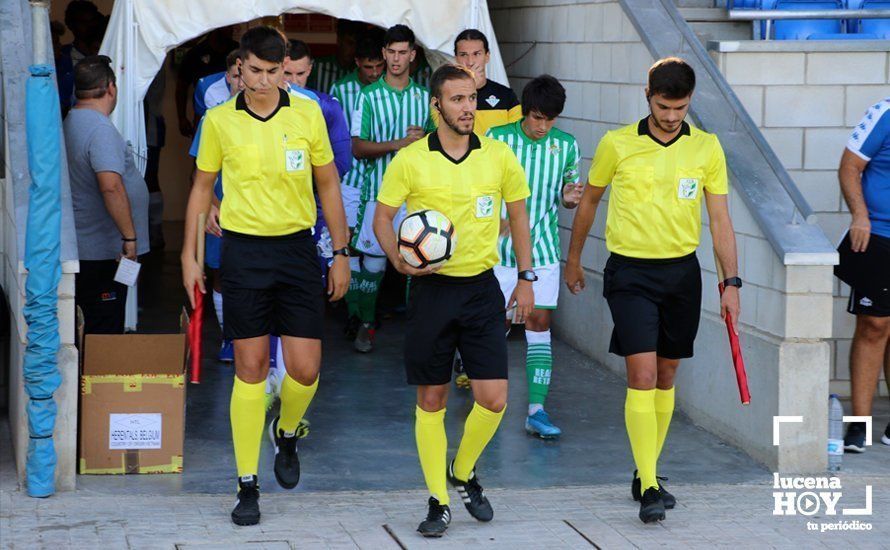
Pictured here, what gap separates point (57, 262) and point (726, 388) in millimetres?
3544

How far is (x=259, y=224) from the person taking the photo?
6051mm

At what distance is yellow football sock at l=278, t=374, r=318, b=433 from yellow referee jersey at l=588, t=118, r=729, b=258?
1.56m

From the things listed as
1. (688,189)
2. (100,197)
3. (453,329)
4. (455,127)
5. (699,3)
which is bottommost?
(453,329)

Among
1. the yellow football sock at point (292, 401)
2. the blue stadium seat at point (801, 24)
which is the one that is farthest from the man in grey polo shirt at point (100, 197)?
the blue stadium seat at point (801, 24)

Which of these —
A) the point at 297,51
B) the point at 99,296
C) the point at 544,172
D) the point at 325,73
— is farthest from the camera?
the point at 325,73

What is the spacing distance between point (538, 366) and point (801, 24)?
3.52 metres

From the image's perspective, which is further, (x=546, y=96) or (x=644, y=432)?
(x=546, y=96)

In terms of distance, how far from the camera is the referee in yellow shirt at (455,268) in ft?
19.3

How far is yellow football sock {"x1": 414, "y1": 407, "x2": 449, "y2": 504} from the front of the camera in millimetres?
5957

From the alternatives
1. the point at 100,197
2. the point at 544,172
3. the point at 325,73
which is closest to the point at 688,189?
the point at 544,172

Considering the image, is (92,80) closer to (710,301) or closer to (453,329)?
(453,329)

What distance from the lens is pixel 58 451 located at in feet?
20.7

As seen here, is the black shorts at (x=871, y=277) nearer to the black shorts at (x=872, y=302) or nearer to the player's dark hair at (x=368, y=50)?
the black shorts at (x=872, y=302)

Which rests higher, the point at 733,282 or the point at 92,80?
the point at 92,80
